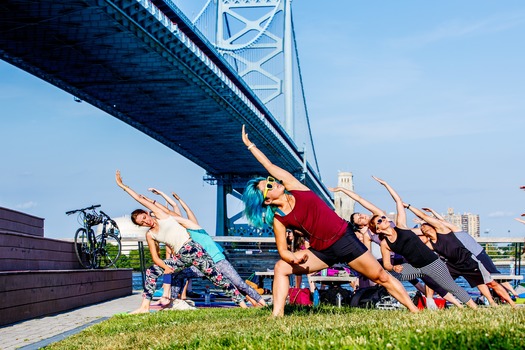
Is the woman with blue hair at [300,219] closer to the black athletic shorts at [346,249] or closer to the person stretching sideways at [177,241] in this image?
the black athletic shorts at [346,249]

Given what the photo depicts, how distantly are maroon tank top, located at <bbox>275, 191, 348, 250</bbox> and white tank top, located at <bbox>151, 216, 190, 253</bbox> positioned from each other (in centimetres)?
304

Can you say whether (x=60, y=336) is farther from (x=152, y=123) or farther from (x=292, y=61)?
(x=292, y=61)

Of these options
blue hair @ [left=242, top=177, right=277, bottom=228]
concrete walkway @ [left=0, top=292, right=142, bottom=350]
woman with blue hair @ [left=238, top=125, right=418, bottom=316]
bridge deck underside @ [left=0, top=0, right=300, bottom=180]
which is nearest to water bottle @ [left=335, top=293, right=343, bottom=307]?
concrete walkway @ [left=0, top=292, right=142, bottom=350]

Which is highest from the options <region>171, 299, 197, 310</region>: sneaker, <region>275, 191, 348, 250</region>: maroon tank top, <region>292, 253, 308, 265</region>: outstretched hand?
<region>275, 191, 348, 250</region>: maroon tank top

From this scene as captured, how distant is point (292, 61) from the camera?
59.0 meters

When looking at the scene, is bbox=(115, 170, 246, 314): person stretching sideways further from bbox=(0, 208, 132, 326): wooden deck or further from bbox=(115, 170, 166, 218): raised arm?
bbox=(0, 208, 132, 326): wooden deck

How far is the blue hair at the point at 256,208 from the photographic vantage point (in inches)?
244

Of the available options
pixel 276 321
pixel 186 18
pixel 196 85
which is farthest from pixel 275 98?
pixel 276 321

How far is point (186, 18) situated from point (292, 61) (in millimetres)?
30699

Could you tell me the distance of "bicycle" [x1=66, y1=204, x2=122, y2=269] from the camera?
45.1ft


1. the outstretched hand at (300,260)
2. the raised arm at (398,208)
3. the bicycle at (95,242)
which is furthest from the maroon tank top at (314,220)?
the bicycle at (95,242)

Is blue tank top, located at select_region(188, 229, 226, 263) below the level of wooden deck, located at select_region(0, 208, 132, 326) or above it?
above

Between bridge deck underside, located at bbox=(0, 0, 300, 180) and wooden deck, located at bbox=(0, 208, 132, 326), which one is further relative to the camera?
bridge deck underside, located at bbox=(0, 0, 300, 180)

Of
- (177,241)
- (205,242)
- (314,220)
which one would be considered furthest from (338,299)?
(314,220)
